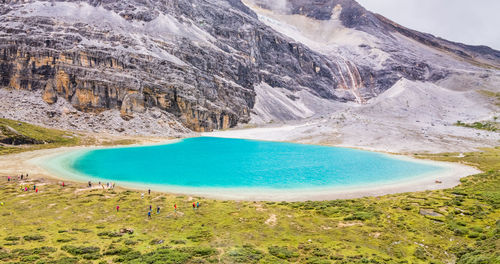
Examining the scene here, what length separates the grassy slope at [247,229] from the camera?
2175 centimetres

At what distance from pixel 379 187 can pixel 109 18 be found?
177 m

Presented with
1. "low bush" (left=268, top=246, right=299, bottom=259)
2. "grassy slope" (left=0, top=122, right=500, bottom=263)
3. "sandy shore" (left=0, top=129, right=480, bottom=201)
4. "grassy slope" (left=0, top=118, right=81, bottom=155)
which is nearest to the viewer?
"grassy slope" (left=0, top=122, right=500, bottom=263)

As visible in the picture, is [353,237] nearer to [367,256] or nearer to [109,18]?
[367,256]

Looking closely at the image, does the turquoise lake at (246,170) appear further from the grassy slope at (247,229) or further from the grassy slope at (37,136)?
the grassy slope at (37,136)

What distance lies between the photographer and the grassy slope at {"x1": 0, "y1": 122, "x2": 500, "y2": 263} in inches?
856

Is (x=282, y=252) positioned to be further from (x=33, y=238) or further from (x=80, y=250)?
(x=33, y=238)

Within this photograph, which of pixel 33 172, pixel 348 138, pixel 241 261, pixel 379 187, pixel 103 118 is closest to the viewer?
pixel 241 261

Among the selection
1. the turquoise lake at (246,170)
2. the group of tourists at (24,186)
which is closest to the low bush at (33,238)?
the group of tourists at (24,186)

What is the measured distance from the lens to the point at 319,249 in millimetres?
23422

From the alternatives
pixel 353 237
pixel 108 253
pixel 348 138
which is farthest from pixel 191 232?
pixel 348 138

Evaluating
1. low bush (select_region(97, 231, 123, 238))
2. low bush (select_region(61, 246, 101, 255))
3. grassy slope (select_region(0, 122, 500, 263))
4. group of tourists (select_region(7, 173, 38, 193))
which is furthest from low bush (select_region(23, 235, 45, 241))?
group of tourists (select_region(7, 173, 38, 193))

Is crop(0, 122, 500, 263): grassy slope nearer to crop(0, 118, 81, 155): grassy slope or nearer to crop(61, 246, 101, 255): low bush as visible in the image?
crop(61, 246, 101, 255): low bush

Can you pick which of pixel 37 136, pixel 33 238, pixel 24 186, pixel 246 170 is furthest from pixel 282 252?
pixel 37 136

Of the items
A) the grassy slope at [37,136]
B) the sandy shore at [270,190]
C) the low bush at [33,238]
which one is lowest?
the sandy shore at [270,190]
